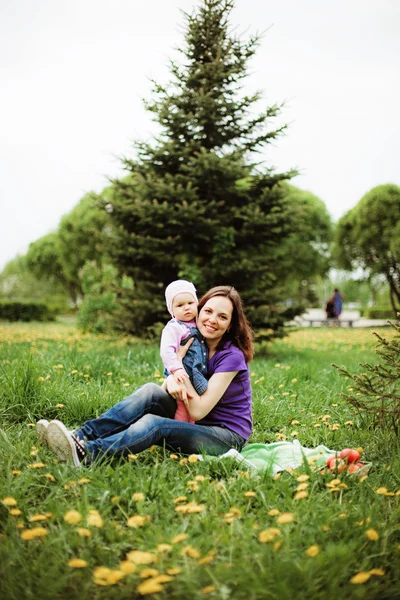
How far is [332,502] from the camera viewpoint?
7.52 ft

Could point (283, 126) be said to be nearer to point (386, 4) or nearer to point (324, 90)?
point (324, 90)

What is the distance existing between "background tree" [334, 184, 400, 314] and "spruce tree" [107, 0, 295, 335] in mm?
13019

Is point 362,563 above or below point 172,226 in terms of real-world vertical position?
below

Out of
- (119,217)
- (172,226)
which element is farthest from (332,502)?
(119,217)

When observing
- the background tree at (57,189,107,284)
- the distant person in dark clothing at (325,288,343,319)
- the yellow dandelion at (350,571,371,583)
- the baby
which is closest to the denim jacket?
the baby

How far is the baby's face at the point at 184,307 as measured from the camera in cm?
309

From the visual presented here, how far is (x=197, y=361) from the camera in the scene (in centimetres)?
296

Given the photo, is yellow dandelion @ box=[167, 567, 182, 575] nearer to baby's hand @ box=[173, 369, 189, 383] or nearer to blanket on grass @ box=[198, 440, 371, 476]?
blanket on grass @ box=[198, 440, 371, 476]

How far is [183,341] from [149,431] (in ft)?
1.92

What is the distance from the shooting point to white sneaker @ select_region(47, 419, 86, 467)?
2656 mm

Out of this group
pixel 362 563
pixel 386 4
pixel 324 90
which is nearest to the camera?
pixel 362 563

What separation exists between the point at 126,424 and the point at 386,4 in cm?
747

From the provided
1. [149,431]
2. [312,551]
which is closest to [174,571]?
[312,551]

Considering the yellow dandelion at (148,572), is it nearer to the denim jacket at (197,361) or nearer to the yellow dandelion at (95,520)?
the yellow dandelion at (95,520)
